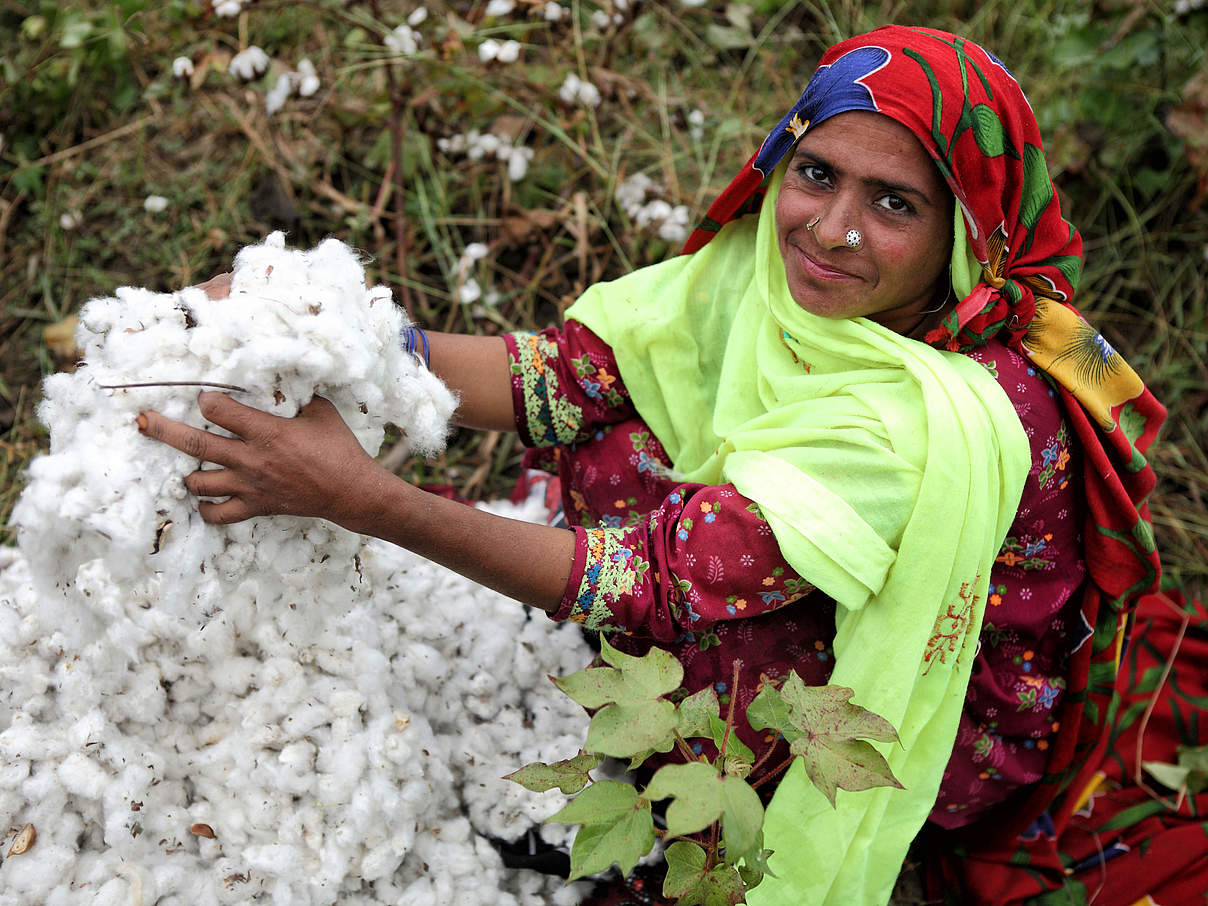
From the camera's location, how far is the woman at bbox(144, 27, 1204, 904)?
1.43m

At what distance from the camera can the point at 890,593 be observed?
59.0 inches

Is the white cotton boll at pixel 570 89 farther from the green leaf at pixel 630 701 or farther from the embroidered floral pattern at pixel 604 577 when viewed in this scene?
the green leaf at pixel 630 701

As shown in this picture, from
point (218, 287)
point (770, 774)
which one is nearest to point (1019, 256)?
point (770, 774)

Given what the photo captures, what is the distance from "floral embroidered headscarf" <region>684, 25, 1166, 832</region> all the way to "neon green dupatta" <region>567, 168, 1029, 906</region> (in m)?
0.13

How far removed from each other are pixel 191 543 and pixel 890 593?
1010 millimetres

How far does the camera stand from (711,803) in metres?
1.11

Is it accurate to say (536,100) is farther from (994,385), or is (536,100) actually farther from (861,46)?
(994,385)

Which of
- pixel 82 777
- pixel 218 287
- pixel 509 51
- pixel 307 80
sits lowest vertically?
pixel 82 777

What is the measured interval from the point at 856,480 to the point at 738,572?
0.72ft

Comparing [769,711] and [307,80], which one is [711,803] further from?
[307,80]

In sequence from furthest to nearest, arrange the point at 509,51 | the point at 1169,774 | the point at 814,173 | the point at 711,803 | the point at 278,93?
the point at 278,93 → the point at 509,51 → the point at 1169,774 → the point at 814,173 → the point at 711,803

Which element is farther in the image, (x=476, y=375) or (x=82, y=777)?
(x=476, y=375)

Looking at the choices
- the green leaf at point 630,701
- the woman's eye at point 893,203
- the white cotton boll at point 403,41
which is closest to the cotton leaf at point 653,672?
the green leaf at point 630,701

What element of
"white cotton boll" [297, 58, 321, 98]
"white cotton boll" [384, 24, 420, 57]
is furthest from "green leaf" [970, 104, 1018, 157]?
"white cotton boll" [297, 58, 321, 98]
